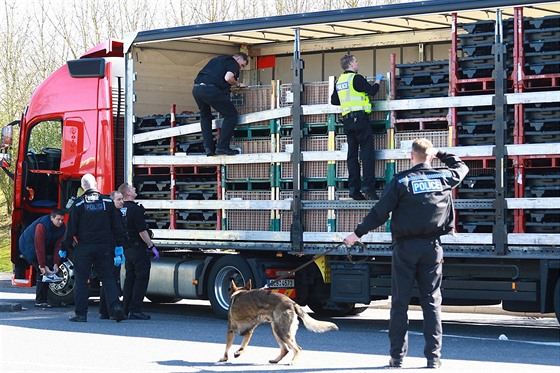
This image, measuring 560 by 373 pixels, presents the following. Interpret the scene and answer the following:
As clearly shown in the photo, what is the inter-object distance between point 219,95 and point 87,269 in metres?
2.78

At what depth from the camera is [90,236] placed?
13938mm

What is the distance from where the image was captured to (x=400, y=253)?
9.41m

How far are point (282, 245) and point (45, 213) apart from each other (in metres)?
4.52

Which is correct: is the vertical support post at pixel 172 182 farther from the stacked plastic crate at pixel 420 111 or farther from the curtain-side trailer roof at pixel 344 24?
the stacked plastic crate at pixel 420 111

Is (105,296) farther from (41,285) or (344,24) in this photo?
(344,24)

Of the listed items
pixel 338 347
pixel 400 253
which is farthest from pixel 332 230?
pixel 400 253

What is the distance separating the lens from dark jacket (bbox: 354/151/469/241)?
931 cm

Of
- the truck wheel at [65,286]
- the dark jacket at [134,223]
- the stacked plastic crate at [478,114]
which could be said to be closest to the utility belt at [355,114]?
the stacked plastic crate at [478,114]

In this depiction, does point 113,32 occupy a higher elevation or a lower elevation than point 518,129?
higher

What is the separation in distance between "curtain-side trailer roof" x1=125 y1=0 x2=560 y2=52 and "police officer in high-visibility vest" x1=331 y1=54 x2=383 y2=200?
0.70m

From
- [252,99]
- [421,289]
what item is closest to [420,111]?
[252,99]

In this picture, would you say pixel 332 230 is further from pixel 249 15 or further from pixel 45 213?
pixel 249 15

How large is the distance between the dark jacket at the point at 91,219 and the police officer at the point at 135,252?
55 cm

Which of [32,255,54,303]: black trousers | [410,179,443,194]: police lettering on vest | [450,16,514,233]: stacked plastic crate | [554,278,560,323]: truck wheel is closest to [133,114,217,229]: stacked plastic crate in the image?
[32,255,54,303]: black trousers
